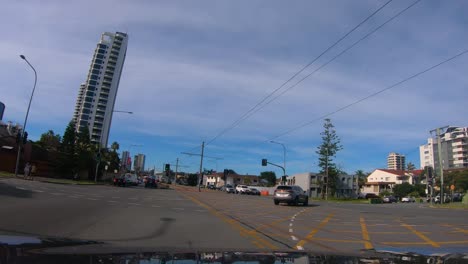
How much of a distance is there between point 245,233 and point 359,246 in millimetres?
3225

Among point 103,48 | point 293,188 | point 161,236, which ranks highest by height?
point 103,48

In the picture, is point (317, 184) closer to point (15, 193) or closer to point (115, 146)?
point (115, 146)

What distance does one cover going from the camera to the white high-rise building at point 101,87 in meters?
102

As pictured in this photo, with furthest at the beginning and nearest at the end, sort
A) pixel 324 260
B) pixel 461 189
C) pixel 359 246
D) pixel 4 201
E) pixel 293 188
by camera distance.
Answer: pixel 461 189 → pixel 293 188 → pixel 4 201 → pixel 359 246 → pixel 324 260

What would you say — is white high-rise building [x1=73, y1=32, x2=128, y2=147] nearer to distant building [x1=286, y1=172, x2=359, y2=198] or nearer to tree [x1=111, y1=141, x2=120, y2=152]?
tree [x1=111, y1=141, x2=120, y2=152]

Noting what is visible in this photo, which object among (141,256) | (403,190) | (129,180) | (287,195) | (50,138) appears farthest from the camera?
(403,190)

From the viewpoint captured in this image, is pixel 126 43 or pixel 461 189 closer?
pixel 461 189

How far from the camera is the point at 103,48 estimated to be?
116 m

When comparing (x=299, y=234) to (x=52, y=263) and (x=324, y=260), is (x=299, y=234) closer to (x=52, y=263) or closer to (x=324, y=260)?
(x=324, y=260)

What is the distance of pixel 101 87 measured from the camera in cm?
10150

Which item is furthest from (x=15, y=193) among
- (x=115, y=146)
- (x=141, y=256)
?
(x=115, y=146)

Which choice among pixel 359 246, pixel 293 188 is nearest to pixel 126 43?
pixel 293 188

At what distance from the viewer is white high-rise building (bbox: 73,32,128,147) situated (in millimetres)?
102312

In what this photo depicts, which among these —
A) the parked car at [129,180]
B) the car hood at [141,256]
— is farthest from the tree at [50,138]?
the car hood at [141,256]
